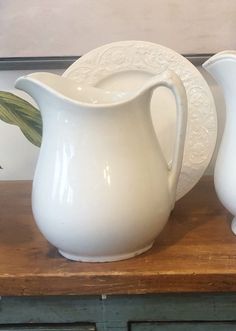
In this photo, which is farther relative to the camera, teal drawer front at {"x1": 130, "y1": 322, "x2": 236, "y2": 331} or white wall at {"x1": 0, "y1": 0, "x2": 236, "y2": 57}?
white wall at {"x1": 0, "y1": 0, "x2": 236, "y2": 57}

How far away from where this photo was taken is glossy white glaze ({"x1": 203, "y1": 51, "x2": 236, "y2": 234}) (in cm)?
59

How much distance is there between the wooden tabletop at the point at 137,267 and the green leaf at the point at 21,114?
0.12 m

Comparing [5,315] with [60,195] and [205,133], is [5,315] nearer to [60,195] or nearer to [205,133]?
[60,195]

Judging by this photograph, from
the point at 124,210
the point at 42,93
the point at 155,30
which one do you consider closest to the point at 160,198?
the point at 124,210

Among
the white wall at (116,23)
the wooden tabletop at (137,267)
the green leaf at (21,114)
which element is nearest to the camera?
the wooden tabletop at (137,267)

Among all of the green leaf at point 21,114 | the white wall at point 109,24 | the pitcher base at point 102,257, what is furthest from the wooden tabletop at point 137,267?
the white wall at point 109,24

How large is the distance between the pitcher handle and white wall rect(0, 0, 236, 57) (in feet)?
0.89

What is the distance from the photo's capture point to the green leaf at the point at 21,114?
2.11 ft

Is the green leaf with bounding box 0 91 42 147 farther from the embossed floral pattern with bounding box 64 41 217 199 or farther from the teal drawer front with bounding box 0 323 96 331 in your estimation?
the teal drawer front with bounding box 0 323 96 331

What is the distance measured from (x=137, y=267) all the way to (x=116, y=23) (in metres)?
0.41

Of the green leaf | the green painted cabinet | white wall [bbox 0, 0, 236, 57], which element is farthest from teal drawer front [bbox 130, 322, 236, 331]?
white wall [bbox 0, 0, 236, 57]

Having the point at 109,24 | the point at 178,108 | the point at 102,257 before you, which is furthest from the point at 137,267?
the point at 109,24

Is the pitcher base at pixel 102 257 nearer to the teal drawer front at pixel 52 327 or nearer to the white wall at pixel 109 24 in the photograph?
the teal drawer front at pixel 52 327

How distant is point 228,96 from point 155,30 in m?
0.24
